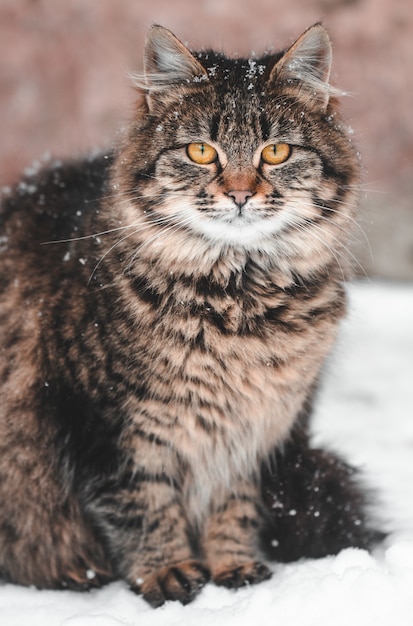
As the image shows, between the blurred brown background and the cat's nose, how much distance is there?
350 cm

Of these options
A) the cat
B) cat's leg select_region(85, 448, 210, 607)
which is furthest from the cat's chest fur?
cat's leg select_region(85, 448, 210, 607)

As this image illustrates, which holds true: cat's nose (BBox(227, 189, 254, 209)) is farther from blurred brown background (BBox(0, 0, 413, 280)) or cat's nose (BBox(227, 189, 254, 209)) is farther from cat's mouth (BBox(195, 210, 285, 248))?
blurred brown background (BBox(0, 0, 413, 280))

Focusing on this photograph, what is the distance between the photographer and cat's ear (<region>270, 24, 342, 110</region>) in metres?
2.28

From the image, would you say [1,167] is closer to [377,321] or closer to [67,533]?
[377,321]

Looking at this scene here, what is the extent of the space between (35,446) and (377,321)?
2.92m

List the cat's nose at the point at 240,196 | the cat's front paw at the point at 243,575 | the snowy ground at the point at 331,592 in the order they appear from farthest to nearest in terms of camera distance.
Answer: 1. the cat's front paw at the point at 243,575
2. the cat's nose at the point at 240,196
3. the snowy ground at the point at 331,592

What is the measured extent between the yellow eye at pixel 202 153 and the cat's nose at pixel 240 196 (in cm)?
14

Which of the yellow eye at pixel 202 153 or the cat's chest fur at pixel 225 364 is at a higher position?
the yellow eye at pixel 202 153

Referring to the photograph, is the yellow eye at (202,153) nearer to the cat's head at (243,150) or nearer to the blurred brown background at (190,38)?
the cat's head at (243,150)

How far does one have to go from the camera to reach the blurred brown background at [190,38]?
5602mm

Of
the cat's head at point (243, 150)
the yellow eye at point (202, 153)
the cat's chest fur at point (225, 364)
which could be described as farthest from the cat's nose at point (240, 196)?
the cat's chest fur at point (225, 364)

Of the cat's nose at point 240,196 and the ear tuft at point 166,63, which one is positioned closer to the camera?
the cat's nose at point 240,196

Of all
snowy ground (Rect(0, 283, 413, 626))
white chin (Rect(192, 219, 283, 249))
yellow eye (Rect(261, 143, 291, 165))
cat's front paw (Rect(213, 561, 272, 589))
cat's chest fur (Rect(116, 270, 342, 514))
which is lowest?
cat's front paw (Rect(213, 561, 272, 589))

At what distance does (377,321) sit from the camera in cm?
480
